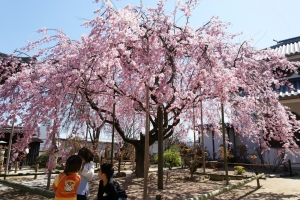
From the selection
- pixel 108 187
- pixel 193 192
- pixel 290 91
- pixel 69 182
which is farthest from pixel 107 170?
pixel 290 91

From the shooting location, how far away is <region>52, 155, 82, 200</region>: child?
3045mm

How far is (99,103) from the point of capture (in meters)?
10.3

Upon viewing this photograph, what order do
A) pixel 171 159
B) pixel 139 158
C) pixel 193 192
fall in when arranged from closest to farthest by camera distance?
pixel 193 192
pixel 139 158
pixel 171 159

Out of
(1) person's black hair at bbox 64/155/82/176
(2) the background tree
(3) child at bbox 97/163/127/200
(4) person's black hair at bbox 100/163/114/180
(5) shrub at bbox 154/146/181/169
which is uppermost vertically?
(2) the background tree

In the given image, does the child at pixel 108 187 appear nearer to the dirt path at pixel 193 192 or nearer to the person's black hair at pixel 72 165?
the person's black hair at pixel 72 165

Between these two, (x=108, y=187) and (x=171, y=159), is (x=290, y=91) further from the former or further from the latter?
(x=108, y=187)

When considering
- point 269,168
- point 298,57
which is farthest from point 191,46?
point 269,168

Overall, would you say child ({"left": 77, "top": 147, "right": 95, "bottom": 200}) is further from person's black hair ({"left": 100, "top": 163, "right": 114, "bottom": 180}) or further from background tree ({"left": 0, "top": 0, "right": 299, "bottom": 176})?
background tree ({"left": 0, "top": 0, "right": 299, "bottom": 176})

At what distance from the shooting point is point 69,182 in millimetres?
3082

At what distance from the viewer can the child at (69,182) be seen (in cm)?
304

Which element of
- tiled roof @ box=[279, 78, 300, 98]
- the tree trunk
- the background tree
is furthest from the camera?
tiled roof @ box=[279, 78, 300, 98]

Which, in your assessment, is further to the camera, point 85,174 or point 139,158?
point 139,158

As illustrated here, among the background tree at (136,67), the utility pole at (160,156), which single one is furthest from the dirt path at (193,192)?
the background tree at (136,67)

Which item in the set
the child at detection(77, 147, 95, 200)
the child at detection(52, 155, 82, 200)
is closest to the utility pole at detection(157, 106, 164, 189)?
the child at detection(77, 147, 95, 200)
